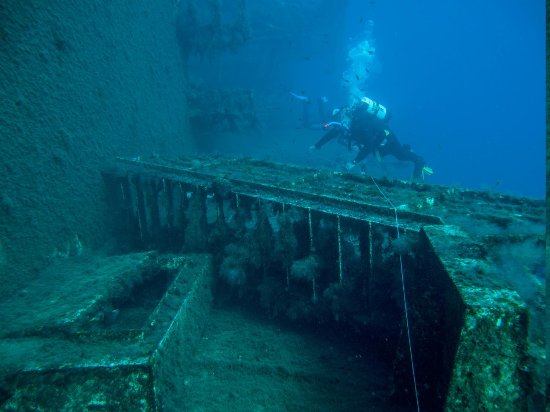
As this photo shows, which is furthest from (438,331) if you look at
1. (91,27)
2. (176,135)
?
(176,135)

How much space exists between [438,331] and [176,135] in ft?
22.8

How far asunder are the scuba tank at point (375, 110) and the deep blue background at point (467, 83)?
56.6ft

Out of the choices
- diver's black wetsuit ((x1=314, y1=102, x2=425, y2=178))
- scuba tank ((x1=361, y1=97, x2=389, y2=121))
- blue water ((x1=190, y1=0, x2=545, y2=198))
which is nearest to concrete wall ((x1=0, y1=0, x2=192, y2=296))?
blue water ((x1=190, y1=0, x2=545, y2=198))

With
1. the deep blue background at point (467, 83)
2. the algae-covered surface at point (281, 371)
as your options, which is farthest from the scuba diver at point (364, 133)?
the deep blue background at point (467, 83)

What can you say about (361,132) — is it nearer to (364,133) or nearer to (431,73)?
(364,133)

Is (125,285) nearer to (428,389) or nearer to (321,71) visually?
(428,389)

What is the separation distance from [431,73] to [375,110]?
11099 centimetres

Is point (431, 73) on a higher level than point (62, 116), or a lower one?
higher

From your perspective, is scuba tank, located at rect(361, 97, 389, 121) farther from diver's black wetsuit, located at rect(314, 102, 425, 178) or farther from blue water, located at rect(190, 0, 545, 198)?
blue water, located at rect(190, 0, 545, 198)

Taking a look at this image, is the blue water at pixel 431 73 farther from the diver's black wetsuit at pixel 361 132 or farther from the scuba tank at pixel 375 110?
the scuba tank at pixel 375 110

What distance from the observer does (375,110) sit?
10.7 m

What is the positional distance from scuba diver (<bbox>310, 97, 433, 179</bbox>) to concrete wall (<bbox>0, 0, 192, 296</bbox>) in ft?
17.1

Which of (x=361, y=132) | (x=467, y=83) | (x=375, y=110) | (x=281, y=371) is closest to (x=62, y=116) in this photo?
(x=281, y=371)

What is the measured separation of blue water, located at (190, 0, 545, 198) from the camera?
60.2 feet
